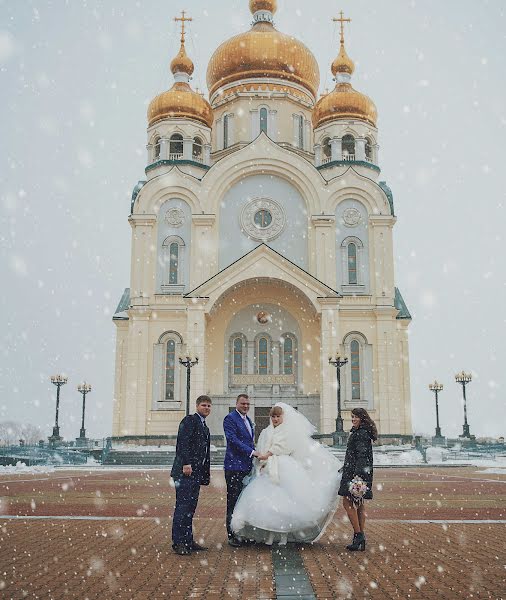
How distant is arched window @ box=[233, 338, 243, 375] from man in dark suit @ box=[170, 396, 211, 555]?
28968 mm

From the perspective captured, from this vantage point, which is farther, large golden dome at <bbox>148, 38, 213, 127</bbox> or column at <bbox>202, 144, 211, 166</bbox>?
column at <bbox>202, 144, 211, 166</bbox>

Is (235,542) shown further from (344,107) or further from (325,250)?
(344,107)

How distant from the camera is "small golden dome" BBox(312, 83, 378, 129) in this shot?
4100 cm

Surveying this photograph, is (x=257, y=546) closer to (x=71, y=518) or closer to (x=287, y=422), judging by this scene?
(x=287, y=422)

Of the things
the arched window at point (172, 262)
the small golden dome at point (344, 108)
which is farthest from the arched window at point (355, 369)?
the small golden dome at point (344, 108)

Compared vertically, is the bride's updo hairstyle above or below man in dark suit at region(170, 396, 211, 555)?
above

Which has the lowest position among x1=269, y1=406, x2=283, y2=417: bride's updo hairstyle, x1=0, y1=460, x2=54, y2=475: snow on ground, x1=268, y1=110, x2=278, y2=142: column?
x1=0, y1=460, x2=54, y2=475: snow on ground

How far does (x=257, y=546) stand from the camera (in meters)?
8.16

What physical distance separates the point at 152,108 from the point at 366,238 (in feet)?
48.6

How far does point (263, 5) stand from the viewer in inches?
1866

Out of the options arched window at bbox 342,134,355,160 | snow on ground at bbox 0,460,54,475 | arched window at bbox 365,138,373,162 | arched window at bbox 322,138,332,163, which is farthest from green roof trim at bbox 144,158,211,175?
snow on ground at bbox 0,460,54,475

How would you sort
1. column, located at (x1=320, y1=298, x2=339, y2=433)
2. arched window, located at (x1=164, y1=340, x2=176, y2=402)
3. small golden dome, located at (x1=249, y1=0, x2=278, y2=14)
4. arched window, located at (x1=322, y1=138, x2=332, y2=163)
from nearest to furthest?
column, located at (x1=320, y1=298, x2=339, y2=433), arched window, located at (x1=164, y1=340, x2=176, y2=402), arched window, located at (x1=322, y1=138, x2=332, y2=163), small golden dome, located at (x1=249, y1=0, x2=278, y2=14)

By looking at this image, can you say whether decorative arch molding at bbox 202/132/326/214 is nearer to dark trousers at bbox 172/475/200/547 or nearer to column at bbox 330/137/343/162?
column at bbox 330/137/343/162

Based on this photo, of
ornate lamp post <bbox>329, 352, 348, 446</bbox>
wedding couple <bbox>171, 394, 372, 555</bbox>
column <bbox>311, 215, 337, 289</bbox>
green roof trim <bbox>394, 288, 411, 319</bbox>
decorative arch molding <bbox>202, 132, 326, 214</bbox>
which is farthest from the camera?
green roof trim <bbox>394, 288, 411, 319</bbox>
